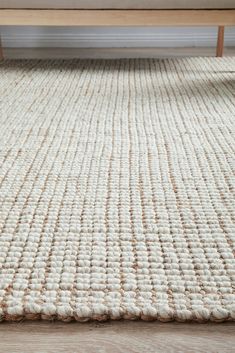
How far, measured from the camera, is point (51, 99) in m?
1.34

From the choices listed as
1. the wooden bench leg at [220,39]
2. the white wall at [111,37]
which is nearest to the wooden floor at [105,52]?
the white wall at [111,37]

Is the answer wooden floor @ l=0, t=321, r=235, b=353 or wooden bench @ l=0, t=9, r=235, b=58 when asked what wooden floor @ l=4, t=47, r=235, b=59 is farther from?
wooden floor @ l=0, t=321, r=235, b=353

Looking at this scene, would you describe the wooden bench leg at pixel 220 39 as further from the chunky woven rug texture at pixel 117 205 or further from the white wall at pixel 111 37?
the chunky woven rug texture at pixel 117 205

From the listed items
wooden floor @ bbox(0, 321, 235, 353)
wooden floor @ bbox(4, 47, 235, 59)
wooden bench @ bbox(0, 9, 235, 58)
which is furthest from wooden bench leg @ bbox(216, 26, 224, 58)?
wooden floor @ bbox(0, 321, 235, 353)

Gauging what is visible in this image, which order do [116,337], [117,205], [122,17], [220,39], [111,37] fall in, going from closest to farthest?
[116,337] < [117,205] < [122,17] < [220,39] < [111,37]

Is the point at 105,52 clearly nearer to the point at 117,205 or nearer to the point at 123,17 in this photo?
the point at 123,17

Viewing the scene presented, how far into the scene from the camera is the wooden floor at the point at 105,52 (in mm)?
2213

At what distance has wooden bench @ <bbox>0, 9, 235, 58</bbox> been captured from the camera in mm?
1589

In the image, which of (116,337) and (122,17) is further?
(122,17)

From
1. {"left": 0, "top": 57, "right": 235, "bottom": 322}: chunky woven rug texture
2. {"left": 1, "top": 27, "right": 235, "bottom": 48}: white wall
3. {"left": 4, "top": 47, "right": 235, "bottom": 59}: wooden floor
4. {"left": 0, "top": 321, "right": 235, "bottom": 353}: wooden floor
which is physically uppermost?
{"left": 1, "top": 27, "right": 235, "bottom": 48}: white wall

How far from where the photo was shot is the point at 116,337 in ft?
1.61

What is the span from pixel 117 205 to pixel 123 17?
3.52ft

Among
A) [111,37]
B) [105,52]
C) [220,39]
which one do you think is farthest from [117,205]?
[111,37]

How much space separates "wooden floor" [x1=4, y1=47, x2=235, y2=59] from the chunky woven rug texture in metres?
0.89
